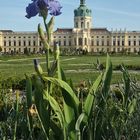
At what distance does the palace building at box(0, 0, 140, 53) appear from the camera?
399 ft

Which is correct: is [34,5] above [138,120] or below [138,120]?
above

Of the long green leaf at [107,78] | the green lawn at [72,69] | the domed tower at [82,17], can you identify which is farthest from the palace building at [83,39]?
the long green leaf at [107,78]

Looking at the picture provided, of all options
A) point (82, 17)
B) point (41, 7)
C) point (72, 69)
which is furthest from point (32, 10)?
point (82, 17)

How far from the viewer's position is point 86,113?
3.04 m

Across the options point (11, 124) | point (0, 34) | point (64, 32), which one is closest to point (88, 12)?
point (64, 32)

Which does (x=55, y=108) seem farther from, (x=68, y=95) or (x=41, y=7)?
(x=41, y=7)

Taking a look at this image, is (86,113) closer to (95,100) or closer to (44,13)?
(95,100)

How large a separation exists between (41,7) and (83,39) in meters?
120

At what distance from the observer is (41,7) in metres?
2.86

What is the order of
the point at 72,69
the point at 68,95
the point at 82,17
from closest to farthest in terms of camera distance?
the point at 68,95 < the point at 72,69 < the point at 82,17

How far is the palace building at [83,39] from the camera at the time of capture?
121688 mm

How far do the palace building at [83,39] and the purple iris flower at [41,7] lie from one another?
116943 millimetres

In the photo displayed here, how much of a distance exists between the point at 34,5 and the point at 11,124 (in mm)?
840

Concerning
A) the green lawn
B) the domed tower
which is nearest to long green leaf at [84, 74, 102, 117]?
the green lawn
